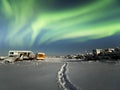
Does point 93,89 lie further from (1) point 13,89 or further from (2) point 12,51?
(2) point 12,51

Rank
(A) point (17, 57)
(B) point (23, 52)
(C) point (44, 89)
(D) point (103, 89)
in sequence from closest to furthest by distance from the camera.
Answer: (D) point (103, 89) → (C) point (44, 89) → (A) point (17, 57) → (B) point (23, 52)

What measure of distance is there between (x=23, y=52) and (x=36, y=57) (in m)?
10.6

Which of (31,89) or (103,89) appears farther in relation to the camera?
(31,89)

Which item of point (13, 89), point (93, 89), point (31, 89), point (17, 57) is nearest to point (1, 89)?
point (13, 89)

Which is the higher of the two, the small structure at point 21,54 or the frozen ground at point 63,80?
the small structure at point 21,54

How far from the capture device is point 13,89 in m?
18.2

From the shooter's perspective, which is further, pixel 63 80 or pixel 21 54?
pixel 21 54

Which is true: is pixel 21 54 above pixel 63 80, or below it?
above

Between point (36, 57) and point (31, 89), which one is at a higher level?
point (36, 57)

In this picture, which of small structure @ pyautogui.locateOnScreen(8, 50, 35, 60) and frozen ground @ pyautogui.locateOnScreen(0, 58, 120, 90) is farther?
small structure @ pyautogui.locateOnScreen(8, 50, 35, 60)

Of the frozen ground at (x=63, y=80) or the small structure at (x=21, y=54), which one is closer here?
the frozen ground at (x=63, y=80)

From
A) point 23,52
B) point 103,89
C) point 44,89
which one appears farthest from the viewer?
point 23,52

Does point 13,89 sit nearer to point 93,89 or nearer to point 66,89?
point 66,89

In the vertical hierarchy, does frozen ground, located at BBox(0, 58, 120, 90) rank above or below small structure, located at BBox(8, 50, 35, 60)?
below
